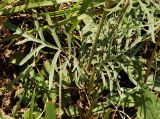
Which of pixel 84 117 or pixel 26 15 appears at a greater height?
pixel 26 15

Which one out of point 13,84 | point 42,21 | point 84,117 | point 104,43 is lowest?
point 84,117

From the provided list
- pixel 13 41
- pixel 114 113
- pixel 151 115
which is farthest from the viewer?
pixel 13 41

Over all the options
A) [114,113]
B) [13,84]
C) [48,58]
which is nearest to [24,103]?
[13,84]

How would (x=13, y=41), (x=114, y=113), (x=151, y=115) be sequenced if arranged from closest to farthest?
(x=151, y=115), (x=114, y=113), (x=13, y=41)

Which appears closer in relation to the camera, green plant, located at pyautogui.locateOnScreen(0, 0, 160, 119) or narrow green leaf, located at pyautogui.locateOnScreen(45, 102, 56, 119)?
narrow green leaf, located at pyautogui.locateOnScreen(45, 102, 56, 119)

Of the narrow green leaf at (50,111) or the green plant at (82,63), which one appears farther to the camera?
the green plant at (82,63)

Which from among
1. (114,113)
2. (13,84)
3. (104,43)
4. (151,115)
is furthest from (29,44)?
(151,115)

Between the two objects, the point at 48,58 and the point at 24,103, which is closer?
the point at 24,103

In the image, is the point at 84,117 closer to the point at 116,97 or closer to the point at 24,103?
the point at 116,97

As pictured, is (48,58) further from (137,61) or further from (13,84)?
(137,61)

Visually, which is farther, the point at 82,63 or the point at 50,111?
the point at 82,63
